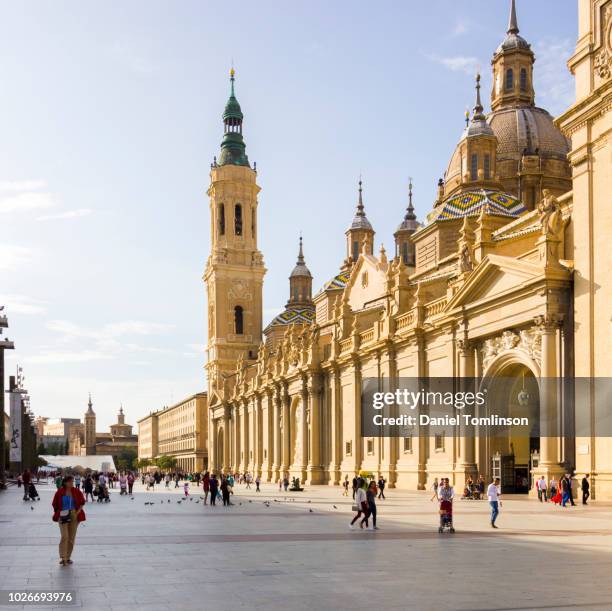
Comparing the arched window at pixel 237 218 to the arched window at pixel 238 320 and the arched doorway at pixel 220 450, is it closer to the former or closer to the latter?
the arched window at pixel 238 320

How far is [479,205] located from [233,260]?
51.5 meters

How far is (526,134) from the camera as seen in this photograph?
7362 centimetres

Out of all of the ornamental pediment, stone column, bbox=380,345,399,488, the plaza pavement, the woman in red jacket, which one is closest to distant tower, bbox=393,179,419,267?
stone column, bbox=380,345,399,488

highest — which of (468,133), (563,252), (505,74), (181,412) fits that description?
(505,74)

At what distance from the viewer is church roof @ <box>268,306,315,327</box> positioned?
346 ft

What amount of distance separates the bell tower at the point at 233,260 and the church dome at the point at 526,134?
40.3 meters

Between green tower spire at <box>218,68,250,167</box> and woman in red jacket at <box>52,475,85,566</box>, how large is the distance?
313 ft

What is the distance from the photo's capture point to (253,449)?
85.2 meters

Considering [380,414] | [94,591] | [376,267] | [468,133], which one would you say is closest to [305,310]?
[376,267]

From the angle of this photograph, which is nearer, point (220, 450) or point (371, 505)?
point (371, 505)

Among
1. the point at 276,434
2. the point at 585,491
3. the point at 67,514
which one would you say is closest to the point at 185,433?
the point at 276,434

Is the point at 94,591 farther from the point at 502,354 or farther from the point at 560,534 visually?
the point at 502,354

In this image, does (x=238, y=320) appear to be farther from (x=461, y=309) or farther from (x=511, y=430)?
(x=511, y=430)

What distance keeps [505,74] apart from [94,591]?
2826 inches
